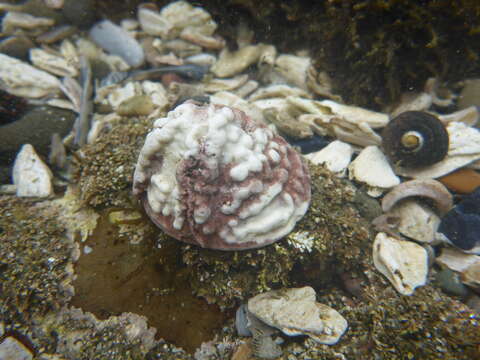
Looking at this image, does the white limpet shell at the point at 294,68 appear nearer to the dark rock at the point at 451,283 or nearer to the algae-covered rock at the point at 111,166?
the algae-covered rock at the point at 111,166

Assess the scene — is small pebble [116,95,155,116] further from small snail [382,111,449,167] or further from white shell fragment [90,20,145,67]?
small snail [382,111,449,167]

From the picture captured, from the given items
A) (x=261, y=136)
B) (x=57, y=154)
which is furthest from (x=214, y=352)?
(x=57, y=154)

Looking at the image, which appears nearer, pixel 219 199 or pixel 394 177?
pixel 219 199

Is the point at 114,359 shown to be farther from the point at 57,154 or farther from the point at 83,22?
the point at 83,22

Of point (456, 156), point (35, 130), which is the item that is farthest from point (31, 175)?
point (456, 156)

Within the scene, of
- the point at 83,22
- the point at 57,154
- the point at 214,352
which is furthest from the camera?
the point at 83,22

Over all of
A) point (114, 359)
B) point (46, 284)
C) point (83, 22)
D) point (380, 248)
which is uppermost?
point (83, 22)

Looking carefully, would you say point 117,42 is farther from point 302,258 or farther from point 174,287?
point 302,258
